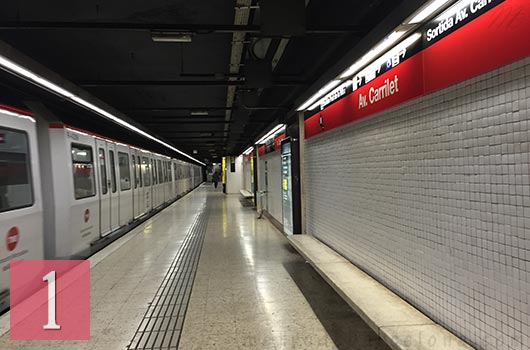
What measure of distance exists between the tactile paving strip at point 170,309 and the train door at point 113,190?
1.91m

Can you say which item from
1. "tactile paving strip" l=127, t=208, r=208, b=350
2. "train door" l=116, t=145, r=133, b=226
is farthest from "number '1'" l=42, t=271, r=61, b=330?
"train door" l=116, t=145, r=133, b=226

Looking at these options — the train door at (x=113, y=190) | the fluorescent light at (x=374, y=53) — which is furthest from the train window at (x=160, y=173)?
the fluorescent light at (x=374, y=53)

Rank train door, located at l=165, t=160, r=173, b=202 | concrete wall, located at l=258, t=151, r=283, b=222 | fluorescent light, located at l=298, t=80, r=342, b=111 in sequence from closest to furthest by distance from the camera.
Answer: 1. fluorescent light, located at l=298, t=80, r=342, b=111
2. concrete wall, located at l=258, t=151, r=283, b=222
3. train door, located at l=165, t=160, r=173, b=202

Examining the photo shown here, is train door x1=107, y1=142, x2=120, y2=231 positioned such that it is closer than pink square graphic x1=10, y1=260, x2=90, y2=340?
No

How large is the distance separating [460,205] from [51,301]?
13.3 ft

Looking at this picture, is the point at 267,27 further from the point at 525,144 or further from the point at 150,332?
the point at 150,332

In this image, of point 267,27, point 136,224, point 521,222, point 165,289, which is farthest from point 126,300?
point 136,224

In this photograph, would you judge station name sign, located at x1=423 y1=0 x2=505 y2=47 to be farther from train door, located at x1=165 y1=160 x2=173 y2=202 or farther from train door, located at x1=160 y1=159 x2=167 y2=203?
train door, located at x1=165 y1=160 x2=173 y2=202

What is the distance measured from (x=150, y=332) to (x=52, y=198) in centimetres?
255

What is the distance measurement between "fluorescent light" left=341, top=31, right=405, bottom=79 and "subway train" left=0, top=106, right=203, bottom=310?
3.37 meters

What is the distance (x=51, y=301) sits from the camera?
145 inches

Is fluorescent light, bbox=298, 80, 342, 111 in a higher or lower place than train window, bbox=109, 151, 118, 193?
higher

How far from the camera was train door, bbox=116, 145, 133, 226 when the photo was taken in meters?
7.43

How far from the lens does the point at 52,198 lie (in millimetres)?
4457
